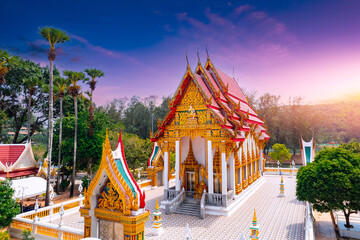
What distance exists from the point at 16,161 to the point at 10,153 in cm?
92

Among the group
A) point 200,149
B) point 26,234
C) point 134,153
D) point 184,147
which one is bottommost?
point 26,234

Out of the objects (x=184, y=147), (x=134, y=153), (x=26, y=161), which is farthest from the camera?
(x=134, y=153)

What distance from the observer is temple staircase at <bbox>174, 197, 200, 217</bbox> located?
12430 millimetres

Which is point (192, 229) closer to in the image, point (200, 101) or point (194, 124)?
point (194, 124)

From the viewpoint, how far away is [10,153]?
55.8 ft

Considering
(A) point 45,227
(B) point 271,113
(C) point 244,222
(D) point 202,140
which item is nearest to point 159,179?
(D) point 202,140

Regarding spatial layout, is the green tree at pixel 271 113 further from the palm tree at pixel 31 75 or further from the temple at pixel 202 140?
the palm tree at pixel 31 75

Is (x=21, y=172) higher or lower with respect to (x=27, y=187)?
higher

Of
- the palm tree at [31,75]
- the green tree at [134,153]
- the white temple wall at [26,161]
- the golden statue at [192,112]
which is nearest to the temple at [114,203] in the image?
the golden statue at [192,112]

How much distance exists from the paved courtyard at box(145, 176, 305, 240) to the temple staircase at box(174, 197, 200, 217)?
41cm

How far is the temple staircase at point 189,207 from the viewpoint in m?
12.4

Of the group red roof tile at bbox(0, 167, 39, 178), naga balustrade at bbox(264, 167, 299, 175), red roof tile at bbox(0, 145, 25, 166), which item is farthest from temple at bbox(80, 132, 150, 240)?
naga balustrade at bbox(264, 167, 299, 175)

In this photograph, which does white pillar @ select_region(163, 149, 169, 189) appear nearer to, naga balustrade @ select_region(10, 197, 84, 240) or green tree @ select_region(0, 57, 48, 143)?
naga balustrade @ select_region(10, 197, 84, 240)

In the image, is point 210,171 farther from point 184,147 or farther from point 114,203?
point 114,203
